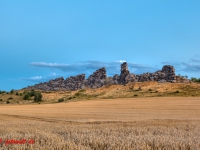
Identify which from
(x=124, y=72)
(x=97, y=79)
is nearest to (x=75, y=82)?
(x=97, y=79)

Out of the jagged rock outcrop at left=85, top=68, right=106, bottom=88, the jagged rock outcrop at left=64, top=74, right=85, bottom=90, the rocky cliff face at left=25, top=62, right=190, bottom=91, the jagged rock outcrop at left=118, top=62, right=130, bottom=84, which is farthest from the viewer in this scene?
the jagged rock outcrop at left=64, top=74, right=85, bottom=90

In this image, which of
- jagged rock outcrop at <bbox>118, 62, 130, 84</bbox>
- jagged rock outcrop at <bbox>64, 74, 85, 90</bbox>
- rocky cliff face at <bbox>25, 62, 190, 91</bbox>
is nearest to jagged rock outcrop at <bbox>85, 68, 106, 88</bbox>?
rocky cliff face at <bbox>25, 62, 190, 91</bbox>

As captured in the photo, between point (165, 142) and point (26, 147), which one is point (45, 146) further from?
point (165, 142)

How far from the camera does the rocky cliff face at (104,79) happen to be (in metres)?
75.5

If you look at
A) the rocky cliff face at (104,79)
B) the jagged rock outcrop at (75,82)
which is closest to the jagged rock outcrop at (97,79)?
the rocky cliff face at (104,79)

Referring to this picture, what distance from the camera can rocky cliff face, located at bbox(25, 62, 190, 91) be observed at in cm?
7549

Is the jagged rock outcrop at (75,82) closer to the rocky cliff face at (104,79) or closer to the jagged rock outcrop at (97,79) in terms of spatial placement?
the rocky cliff face at (104,79)

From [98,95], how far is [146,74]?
26.3 metres

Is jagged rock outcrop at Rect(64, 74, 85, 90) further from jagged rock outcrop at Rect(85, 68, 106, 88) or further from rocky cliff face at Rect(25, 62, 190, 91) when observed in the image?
jagged rock outcrop at Rect(85, 68, 106, 88)

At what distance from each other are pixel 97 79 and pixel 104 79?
277cm

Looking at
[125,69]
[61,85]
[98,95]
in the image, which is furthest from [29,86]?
[98,95]

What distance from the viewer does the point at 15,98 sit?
7069 centimetres

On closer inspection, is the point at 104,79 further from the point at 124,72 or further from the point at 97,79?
the point at 124,72

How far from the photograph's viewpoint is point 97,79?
8894 cm
